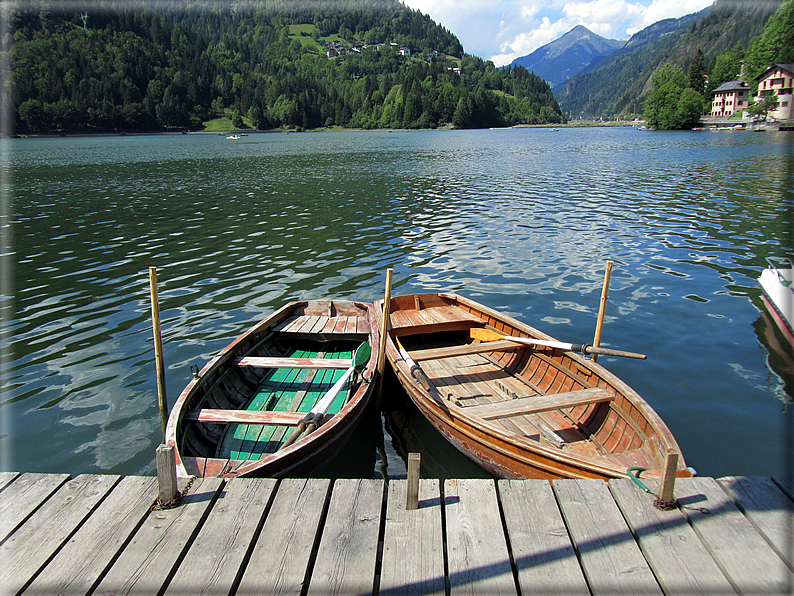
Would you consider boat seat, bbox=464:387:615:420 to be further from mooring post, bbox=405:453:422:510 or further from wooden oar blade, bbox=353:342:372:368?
wooden oar blade, bbox=353:342:372:368

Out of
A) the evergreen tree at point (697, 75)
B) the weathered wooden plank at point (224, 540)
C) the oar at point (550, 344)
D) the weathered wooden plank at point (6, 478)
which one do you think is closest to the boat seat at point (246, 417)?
the weathered wooden plank at point (224, 540)

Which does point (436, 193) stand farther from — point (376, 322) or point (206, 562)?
point (206, 562)

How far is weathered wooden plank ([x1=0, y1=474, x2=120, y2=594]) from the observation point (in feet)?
14.2

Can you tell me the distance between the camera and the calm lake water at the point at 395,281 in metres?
9.06

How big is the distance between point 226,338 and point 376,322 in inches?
177

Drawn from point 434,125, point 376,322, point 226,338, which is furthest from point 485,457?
point 434,125

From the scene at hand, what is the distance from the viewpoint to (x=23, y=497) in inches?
209

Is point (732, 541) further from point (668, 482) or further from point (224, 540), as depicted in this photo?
point (224, 540)

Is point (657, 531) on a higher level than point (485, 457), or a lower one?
higher

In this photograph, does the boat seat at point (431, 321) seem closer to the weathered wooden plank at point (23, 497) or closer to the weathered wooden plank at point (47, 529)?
the weathered wooden plank at point (47, 529)

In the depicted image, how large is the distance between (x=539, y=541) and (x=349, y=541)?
1891 mm

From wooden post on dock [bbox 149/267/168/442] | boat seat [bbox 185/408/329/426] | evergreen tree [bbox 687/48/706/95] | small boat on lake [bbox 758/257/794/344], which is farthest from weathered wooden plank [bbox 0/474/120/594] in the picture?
evergreen tree [bbox 687/48/706/95]

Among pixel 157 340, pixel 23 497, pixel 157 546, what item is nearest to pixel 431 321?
pixel 157 340

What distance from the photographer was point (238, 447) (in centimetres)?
759
